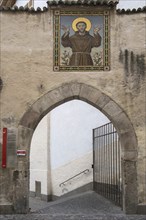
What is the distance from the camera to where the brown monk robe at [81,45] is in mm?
9062

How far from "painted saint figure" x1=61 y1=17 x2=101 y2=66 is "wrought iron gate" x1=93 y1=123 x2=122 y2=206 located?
8.47 ft

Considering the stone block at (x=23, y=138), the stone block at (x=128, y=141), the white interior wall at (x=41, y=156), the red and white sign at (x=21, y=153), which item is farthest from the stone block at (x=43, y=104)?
the white interior wall at (x=41, y=156)

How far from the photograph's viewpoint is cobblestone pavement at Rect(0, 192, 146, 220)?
8297mm

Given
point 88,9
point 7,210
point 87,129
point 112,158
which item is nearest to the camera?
point 7,210

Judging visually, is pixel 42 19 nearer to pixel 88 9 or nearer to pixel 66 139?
pixel 88 9

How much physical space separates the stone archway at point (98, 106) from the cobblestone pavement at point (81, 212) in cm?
30

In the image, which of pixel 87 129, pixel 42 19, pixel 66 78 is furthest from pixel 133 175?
pixel 87 129

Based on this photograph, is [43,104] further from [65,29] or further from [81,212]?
[81,212]

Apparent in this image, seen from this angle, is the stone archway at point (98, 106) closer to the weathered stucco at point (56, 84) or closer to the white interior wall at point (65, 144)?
the weathered stucco at point (56, 84)

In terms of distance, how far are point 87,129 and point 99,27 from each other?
16.5 feet

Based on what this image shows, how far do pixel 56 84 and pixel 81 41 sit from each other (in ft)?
3.69

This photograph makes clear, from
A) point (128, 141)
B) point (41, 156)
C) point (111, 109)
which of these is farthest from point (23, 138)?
point (41, 156)

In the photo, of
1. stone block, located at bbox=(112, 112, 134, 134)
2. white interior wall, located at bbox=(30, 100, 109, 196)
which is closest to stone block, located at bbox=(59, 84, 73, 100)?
stone block, located at bbox=(112, 112, 134, 134)

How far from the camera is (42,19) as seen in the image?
9.10 m
